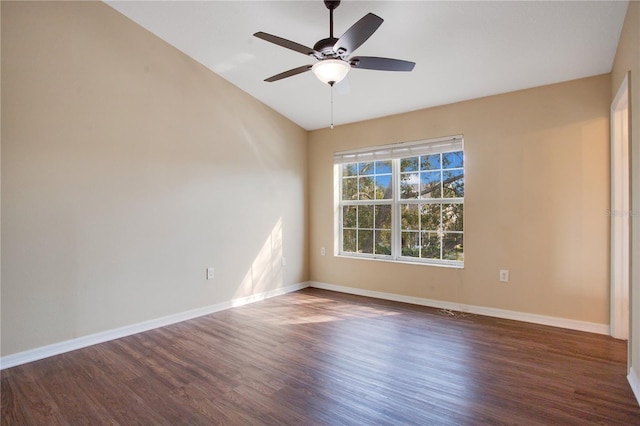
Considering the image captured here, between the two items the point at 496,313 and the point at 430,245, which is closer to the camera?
A: the point at 496,313

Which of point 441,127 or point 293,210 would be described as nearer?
point 441,127

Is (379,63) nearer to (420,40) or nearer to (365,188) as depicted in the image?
(420,40)

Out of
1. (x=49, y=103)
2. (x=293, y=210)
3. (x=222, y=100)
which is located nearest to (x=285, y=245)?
(x=293, y=210)

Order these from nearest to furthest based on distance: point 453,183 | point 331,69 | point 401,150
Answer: point 331,69
point 453,183
point 401,150

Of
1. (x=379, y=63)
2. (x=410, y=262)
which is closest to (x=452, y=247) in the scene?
(x=410, y=262)

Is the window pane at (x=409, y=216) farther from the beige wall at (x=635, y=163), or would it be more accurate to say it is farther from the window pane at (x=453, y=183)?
the beige wall at (x=635, y=163)

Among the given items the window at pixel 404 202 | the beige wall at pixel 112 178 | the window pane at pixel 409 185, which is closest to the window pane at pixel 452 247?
the window at pixel 404 202

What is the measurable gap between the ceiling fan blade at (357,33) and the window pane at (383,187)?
251cm

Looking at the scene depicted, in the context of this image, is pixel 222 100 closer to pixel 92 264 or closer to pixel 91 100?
pixel 91 100

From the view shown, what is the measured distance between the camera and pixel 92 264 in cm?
288

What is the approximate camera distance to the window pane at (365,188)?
15.2ft

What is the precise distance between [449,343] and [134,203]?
10.4ft

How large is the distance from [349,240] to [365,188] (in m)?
0.80

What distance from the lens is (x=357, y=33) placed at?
1939 millimetres
